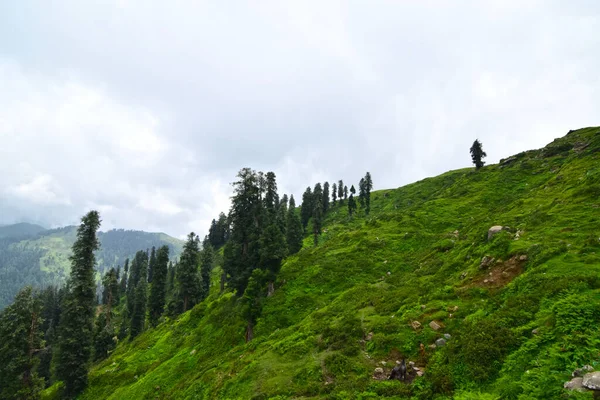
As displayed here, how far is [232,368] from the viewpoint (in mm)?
24922

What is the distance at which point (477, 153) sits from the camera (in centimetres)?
9444

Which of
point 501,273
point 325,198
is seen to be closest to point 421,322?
point 501,273

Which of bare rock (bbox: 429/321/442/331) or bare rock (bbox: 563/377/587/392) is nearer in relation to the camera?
bare rock (bbox: 563/377/587/392)

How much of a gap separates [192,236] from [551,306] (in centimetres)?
6507

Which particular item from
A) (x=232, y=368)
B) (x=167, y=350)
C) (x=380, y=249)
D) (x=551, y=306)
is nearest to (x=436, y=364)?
(x=551, y=306)

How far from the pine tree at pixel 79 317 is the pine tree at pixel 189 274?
21.2 meters

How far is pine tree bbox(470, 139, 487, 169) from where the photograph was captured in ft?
309

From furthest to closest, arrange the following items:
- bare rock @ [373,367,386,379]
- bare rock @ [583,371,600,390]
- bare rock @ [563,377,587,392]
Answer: bare rock @ [373,367,386,379]
bare rock @ [563,377,587,392]
bare rock @ [583,371,600,390]

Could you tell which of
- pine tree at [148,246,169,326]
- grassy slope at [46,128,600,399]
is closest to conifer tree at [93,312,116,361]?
pine tree at [148,246,169,326]

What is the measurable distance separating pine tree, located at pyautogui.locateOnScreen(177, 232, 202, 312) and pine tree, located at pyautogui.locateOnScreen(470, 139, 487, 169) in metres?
89.3

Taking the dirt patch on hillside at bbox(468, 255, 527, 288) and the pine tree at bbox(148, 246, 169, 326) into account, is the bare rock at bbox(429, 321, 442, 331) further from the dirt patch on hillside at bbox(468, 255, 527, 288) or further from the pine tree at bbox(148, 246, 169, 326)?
the pine tree at bbox(148, 246, 169, 326)

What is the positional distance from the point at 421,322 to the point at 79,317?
4741 cm

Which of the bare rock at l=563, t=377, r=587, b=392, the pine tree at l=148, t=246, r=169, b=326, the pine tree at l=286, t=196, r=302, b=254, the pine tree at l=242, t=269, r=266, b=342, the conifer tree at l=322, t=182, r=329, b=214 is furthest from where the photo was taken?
the conifer tree at l=322, t=182, r=329, b=214

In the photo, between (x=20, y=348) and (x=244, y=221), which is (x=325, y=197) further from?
(x=20, y=348)
